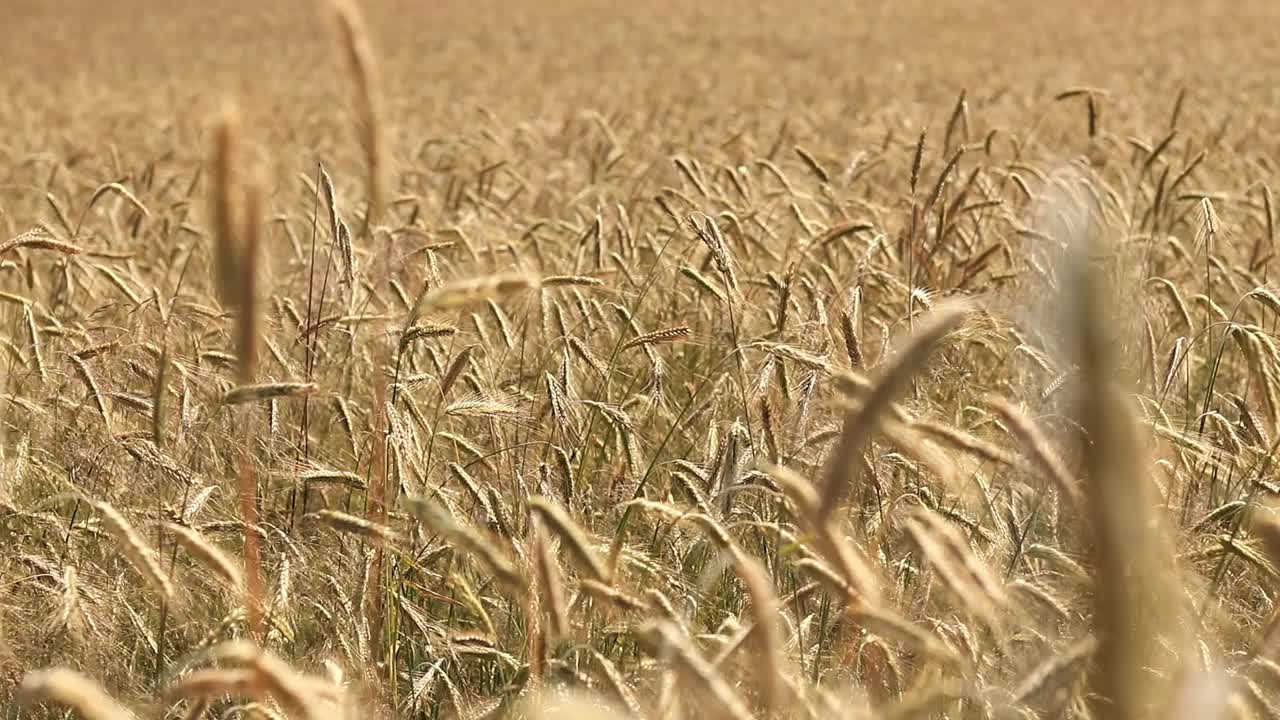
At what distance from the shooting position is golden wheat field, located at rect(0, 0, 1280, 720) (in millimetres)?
1204

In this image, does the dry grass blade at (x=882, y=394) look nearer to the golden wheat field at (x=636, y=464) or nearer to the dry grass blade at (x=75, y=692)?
the golden wheat field at (x=636, y=464)

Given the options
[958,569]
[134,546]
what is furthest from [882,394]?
[134,546]

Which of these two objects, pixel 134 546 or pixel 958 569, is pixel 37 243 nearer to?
pixel 134 546

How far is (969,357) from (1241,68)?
430 inches

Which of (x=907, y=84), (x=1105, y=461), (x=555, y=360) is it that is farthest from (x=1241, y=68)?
(x=1105, y=461)

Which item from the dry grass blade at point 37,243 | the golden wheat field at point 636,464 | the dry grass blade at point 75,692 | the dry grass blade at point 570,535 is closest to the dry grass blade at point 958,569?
the golden wheat field at point 636,464

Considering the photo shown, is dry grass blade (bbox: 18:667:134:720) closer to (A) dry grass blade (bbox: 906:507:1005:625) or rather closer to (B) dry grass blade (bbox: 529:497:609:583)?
(B) dry grass blade (bbox: 529:497:609:583)

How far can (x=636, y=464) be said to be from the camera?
2.27 meters

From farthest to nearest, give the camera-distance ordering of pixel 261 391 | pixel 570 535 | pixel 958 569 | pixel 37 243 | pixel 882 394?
pixel 37 243, pixel 261 391, pixel 570 535, pixel 958 569, pixel 882 394

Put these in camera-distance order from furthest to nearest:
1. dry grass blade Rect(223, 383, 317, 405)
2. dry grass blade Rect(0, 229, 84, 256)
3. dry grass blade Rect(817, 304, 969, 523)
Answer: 1. dry grass blade Rect(0, 229, 84, 256)
2. dry grass blade Rect(223, 383, 317, 405)
3. dry grass blade Rect(817, 304, 969, 523)

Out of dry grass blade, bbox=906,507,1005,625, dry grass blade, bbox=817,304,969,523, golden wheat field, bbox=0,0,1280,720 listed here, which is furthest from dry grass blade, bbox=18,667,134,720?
dry grass blade, bbox=906,507,1005,625

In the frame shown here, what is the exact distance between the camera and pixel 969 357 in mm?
3227

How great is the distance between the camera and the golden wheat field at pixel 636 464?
120 cm

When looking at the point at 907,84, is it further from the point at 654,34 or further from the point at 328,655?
the point at 328,655
